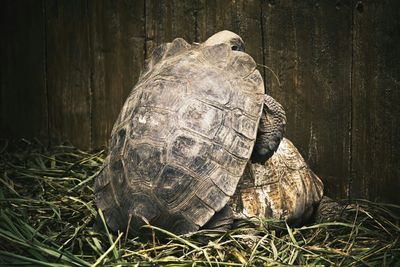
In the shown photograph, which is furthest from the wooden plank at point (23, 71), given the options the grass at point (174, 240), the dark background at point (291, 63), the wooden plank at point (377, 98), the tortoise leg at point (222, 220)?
the wooden plank at point (377, 98)

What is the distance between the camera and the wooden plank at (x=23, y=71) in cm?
594

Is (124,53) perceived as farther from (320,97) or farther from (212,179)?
(212,179)

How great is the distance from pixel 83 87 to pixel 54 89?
31 cm

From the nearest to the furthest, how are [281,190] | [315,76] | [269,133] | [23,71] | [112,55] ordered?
1. [269,133]
2. [281,190]
3. [315,76]
4. [112,55]
5. [23,71]

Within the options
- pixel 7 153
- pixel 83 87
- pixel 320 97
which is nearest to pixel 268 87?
pixel 320 97

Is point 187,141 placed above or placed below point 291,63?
below

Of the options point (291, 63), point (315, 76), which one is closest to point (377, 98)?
point (315, 76)

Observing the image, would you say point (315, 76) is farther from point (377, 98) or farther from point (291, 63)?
point (377, 98)

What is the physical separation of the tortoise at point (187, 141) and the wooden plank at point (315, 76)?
0.56m

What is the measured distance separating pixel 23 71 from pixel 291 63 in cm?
237

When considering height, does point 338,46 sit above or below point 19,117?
above

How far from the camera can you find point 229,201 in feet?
13.4

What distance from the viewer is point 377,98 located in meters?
4.61

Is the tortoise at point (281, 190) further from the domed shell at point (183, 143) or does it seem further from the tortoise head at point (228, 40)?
the tortoise head at point (228, 40)
